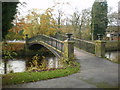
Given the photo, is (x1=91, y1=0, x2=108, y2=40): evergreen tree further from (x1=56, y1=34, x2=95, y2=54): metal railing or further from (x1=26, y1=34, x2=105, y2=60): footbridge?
(x1=56, y1=34, x2=95, y2=54): metal railing

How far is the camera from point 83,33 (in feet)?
101

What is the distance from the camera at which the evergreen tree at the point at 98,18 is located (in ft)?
90.4

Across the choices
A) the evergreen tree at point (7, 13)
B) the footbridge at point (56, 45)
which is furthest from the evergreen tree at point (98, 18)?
the evergreen tree at point (7, 13)

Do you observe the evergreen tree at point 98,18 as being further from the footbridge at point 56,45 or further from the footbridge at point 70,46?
the footbridge at point 70,46

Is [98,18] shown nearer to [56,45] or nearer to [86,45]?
[86,45]

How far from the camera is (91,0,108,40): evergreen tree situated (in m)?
27.6

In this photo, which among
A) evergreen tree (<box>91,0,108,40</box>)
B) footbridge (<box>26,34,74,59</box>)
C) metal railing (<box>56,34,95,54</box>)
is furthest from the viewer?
evergreen tree (<box>91,0,108,40</box>)

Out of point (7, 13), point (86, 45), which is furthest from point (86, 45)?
point (7, 13)

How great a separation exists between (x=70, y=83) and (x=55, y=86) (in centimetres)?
59

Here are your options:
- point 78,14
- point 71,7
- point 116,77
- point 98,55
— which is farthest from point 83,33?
point 116,77

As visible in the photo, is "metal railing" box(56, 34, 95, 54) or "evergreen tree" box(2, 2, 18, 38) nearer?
"evergreen tree" box(2, 2, 18, 38)

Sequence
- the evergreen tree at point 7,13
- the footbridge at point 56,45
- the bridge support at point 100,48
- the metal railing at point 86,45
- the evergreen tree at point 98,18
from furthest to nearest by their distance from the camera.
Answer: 1. the evergreen tree at point 98,18
2. the metal railing at point 86,45
3. the bridge support at point 100,48
4. the footbridge at point 56,45
5. the evergreen tree at point 7,13

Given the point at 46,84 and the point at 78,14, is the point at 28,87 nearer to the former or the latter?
the point at 46,84

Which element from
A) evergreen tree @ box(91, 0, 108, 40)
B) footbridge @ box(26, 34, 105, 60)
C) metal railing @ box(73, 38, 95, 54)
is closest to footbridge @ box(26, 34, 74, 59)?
footbridge @ box(26, 34, 105, 60)
